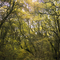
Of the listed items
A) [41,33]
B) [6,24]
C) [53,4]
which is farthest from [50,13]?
[6,24]

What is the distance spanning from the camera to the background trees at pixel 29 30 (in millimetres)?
4781

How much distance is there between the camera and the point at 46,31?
531 centimetres

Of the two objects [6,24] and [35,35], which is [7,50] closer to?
[6,24]

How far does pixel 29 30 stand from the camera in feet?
17.2

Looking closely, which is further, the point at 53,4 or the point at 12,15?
the point at 53,4

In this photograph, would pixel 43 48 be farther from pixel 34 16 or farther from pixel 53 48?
pixel 34 16

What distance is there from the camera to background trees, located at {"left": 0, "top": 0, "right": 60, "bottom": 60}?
4.78m

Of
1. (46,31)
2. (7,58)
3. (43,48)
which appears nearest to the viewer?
(7,58)

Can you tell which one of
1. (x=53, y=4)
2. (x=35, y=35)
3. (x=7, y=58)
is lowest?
(x=7, y=58)

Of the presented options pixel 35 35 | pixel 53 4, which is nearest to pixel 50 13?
pixel 53 4

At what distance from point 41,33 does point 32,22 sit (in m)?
1.10

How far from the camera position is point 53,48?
5023 millimetres

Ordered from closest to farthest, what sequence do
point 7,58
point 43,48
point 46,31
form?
point 7,58
point 43,48
point 46,31

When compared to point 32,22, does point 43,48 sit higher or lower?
lower
